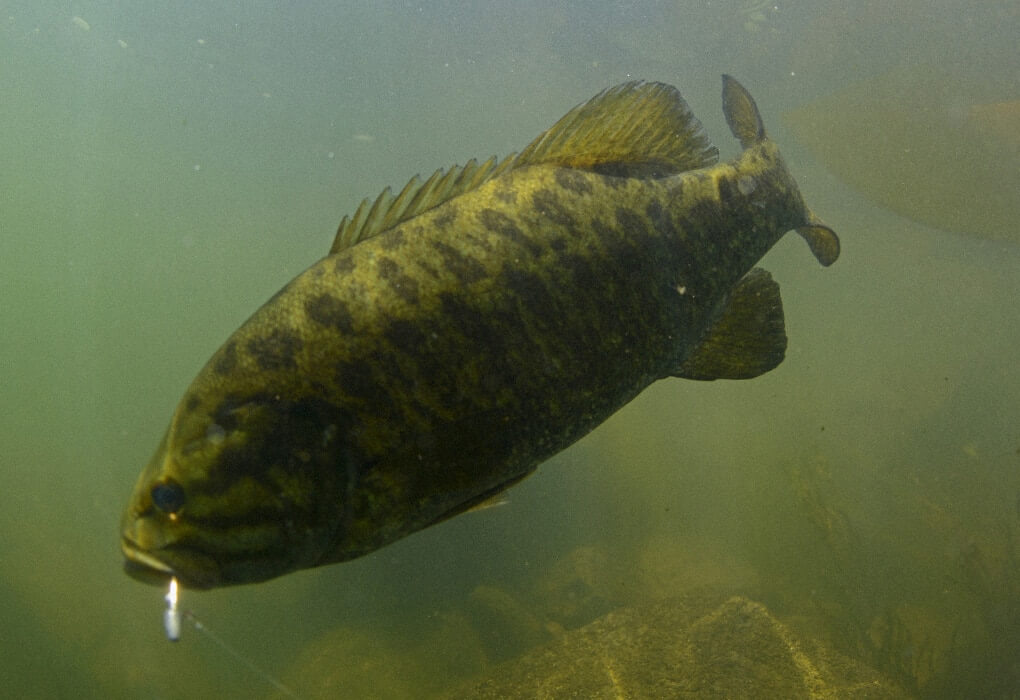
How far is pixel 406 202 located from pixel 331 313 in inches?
16.7

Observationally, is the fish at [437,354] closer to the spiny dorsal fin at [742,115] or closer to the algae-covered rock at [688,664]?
the spiny dorsal fin at [742,115]

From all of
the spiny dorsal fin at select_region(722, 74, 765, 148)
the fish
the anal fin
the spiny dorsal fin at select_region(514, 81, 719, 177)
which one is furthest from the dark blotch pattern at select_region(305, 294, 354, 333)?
the spiny dorsal fin at select_region(722, 74, 765, 148)

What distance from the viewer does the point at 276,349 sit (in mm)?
1388

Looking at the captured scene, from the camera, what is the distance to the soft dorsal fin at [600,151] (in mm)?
1573

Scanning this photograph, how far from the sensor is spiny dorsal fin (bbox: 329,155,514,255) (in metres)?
1.55

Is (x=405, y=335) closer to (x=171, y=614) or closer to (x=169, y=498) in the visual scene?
(x=169, y=498)

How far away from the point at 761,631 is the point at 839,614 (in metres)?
1.72

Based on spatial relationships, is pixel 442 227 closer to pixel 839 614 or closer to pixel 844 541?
pixel 839 614

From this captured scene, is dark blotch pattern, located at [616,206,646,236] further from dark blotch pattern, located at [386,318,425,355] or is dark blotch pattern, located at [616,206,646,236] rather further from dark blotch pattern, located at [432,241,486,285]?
dark blotch pattern, located at [386,318,425,355]

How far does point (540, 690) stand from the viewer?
432cm

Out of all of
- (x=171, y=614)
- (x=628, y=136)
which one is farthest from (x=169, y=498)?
(x=628, y=136)

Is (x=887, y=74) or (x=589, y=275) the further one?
(x=887, y=74)

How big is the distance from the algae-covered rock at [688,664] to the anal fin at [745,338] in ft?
10.6

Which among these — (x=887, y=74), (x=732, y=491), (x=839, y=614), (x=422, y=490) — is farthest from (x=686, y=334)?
(x=887, y=74)
